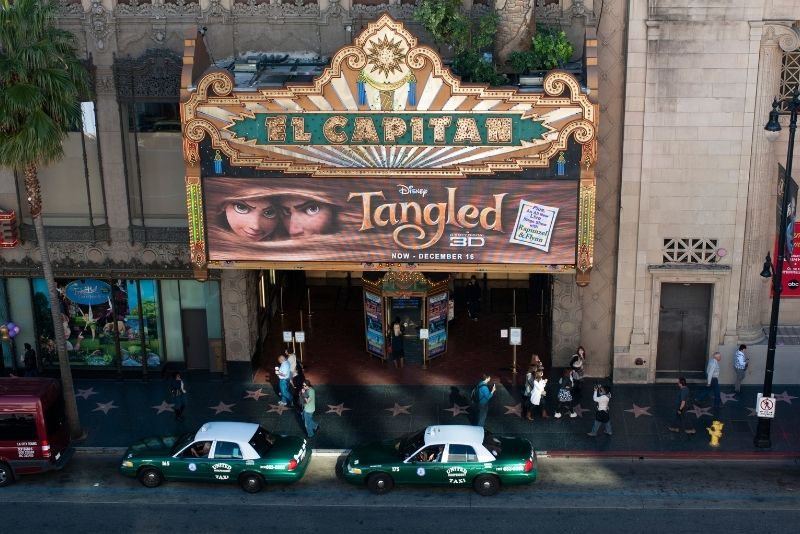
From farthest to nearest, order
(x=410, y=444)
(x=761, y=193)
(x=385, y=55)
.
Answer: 1. (x=761, y=193)
2. (x=385, y=55)
3. (x=410, y=444)

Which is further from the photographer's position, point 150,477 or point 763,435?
point 763,435

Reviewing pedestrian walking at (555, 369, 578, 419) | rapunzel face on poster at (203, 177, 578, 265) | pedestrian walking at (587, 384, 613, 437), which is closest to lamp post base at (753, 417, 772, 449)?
pedestrian walking at (587, 384, 613, 437)

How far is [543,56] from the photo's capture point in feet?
96.0

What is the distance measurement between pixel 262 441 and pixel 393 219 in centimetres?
725

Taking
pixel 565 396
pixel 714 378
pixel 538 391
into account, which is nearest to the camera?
pixel 538 391

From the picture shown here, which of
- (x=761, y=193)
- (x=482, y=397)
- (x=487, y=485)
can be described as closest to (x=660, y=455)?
(x=482, y=397)

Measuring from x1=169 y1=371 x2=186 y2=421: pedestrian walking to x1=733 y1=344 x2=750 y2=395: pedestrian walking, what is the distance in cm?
1691

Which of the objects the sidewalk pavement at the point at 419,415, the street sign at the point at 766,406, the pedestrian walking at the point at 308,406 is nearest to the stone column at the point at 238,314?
the sidewalk pavement at the point at 419,415

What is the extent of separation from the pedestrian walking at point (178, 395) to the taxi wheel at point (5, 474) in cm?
514

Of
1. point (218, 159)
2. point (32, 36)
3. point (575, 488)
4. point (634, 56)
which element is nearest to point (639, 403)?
point (575, 488)

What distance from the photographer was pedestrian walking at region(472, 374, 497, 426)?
2950 centimetres

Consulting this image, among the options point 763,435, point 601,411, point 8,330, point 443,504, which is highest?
point 8,330

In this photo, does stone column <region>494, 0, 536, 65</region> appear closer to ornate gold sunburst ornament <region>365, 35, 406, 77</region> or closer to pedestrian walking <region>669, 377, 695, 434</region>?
ornate gold sunburst ornament <region>365, 35, 406, 77</region>

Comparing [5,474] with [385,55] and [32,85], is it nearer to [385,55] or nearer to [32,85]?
[32,85]
